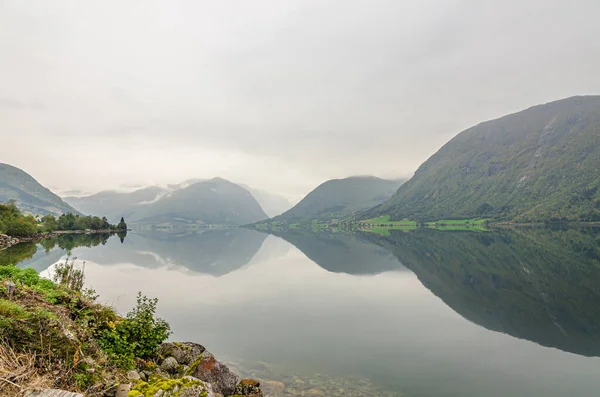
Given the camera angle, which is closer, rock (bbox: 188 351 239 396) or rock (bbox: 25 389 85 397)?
rock (bbox: 25 389 85 397)

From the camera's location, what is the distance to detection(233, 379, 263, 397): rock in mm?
Result: 15586

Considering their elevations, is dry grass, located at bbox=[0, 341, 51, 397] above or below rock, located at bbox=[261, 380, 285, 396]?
above

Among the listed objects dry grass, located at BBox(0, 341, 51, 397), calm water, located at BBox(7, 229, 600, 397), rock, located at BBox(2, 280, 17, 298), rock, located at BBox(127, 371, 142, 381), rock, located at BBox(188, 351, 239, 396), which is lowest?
calm water, located at BBox(7, 229, 600, 397)

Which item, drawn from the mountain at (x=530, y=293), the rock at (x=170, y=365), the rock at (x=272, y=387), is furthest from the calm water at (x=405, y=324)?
the rock at (x=170, y=365)

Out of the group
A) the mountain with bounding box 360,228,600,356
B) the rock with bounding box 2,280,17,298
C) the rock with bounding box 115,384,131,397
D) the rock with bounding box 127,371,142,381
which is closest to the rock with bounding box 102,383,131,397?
the rock with bounding box 115,384,131,397

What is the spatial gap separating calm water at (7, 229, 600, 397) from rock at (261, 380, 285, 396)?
91cm

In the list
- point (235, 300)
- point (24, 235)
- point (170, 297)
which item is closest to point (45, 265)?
point (170, 297)

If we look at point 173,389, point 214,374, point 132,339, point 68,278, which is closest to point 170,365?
point 132,339

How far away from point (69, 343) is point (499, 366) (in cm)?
2226

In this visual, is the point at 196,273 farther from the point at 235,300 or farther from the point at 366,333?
the point at 366,333

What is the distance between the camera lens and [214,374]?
1488 cm

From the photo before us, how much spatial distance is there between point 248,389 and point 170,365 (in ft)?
13.0

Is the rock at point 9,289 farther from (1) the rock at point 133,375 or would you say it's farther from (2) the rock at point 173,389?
(2) the rock at point 173,389

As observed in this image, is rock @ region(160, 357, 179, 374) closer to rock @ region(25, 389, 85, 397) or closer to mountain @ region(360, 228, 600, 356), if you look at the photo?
rock @ region(25, 389, 85, 397)
